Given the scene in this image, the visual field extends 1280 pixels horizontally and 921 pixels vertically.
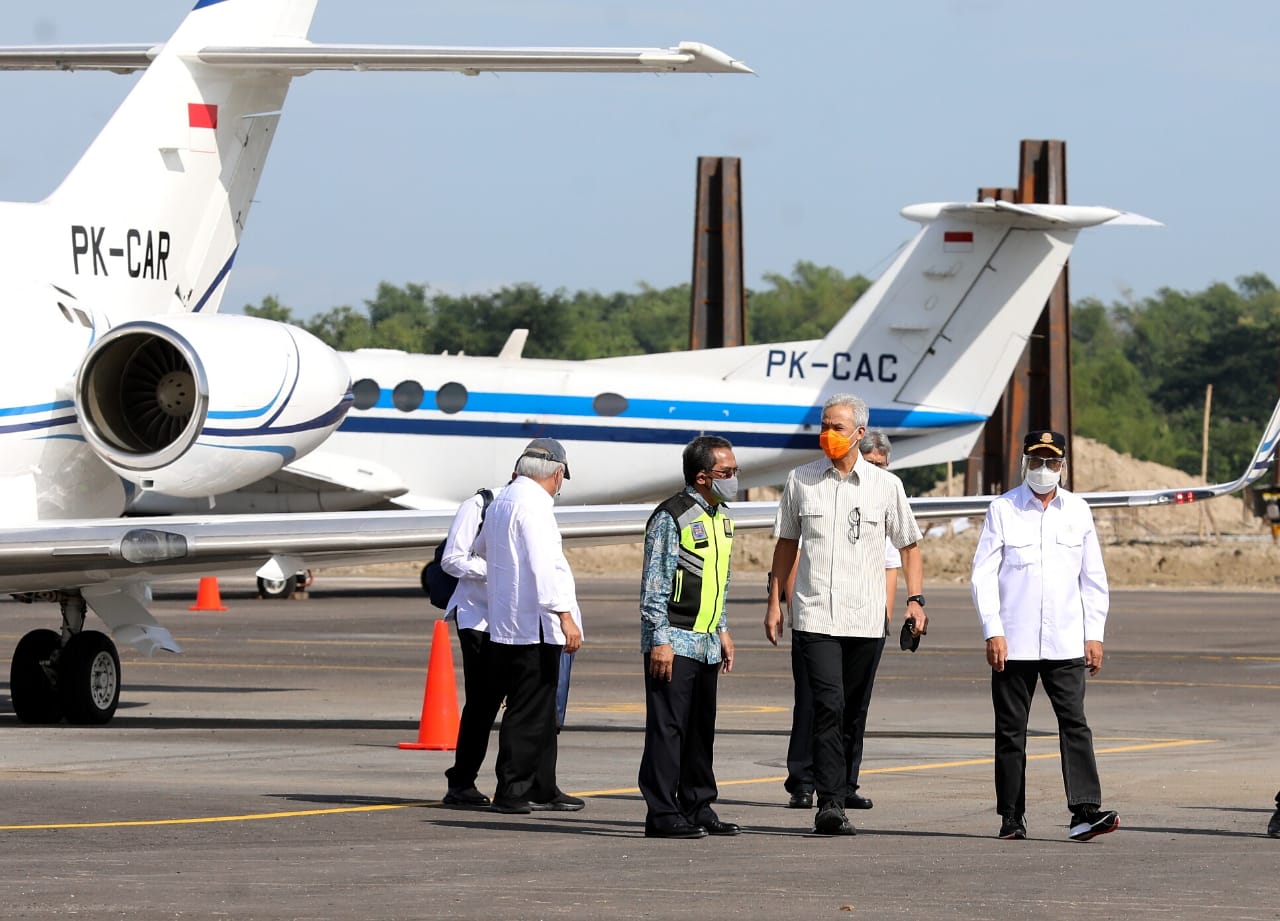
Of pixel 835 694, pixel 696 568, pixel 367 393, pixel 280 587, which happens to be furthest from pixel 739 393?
pixel 696 568

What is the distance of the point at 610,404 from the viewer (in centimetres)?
3325

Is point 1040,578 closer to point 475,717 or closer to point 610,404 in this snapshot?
point 475,717

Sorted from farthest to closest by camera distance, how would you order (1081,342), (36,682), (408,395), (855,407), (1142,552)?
1. (1081,342)
2. (1142,552)
3. (408,395)
4. (36,682)
5. (855,407)

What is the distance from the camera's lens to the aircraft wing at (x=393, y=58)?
48.8ft

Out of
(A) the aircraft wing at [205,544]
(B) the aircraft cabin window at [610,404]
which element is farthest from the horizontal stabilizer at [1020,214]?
(A) the aircraft wing at [205,544]

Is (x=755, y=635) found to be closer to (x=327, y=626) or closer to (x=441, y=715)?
(x=327, y=626)

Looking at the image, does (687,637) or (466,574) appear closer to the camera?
(687,637)

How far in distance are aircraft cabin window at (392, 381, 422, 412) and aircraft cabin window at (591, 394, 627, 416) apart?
2.67m

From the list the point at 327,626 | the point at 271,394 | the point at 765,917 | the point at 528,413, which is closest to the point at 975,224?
the point at 528,413

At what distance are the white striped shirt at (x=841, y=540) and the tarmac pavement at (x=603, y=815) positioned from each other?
1020 millimetres

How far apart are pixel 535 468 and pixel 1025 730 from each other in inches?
108

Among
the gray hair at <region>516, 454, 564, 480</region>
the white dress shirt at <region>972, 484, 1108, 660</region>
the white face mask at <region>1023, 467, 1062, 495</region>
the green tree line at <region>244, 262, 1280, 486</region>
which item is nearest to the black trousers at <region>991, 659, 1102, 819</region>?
the white dress shirt at <region>972, 484, 1108, 660</region>

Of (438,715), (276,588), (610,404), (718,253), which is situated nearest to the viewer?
(438,715)

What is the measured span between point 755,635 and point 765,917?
19.1m
